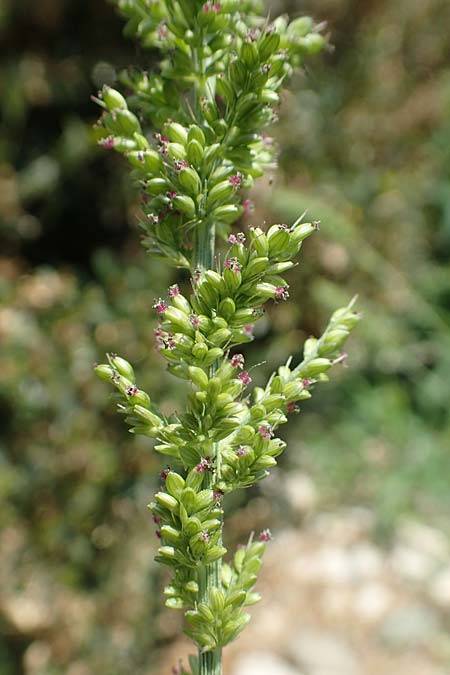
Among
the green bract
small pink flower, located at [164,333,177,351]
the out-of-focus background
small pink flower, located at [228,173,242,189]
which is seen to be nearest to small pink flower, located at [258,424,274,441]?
the green bract

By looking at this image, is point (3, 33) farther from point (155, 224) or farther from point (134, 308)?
point (155, 224)

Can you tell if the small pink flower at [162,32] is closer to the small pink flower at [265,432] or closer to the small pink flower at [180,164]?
the small pink flower at [180,164]

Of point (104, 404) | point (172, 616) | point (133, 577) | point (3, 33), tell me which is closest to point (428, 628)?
point (172, 616)

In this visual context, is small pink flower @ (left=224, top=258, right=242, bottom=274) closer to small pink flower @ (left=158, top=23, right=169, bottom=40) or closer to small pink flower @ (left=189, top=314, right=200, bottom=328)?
small pink flower @ (left=189, top=314, right=200, bottom=328)

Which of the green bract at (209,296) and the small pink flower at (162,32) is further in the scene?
the small pink flower at (162,32)

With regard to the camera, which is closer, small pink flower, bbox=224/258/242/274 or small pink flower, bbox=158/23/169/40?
small pink flower, bbox=224/258/242/274

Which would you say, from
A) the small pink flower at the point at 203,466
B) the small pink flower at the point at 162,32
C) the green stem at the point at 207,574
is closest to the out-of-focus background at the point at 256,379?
the small pink flower at the point at 162,32
